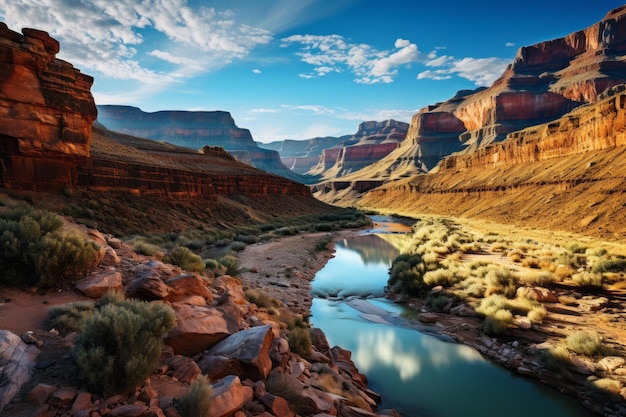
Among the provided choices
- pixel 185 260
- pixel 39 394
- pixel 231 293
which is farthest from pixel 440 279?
pixel 39 394

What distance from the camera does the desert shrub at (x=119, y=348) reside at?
324 cm

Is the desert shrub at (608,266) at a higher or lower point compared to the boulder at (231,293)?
higher

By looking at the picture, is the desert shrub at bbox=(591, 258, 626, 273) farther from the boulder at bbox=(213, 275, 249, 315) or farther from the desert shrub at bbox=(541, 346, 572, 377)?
the boulder at bbox=(213, 275, 249, 315)

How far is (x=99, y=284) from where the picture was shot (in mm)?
5480

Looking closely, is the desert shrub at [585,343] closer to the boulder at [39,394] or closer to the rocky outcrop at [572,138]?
the boulder at [39,394]

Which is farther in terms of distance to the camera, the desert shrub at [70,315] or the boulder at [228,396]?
the desert shrub at [70,315]

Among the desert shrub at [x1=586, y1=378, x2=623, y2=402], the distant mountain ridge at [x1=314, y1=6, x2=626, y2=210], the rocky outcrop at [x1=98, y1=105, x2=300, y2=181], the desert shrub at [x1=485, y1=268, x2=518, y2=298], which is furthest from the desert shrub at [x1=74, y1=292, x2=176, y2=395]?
the rocky outcrop at [x1=98, y1=105, x2=300, y2=181]

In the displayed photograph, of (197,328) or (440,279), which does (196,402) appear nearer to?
(197,328)

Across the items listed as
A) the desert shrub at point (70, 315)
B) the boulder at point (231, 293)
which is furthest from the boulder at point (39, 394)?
the boulder at point (231, 293)

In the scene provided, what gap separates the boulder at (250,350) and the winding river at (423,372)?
2926 mm

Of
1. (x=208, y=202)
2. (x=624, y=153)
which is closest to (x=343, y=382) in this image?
(x=208, y=202)

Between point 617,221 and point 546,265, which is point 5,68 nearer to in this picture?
point 546,265

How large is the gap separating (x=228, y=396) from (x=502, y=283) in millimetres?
11222

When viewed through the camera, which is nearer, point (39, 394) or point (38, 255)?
point (39, 394)
